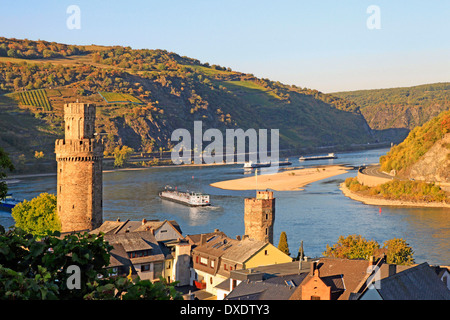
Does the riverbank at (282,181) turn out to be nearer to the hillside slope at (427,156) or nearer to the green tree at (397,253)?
the hillside slope at (427,156)

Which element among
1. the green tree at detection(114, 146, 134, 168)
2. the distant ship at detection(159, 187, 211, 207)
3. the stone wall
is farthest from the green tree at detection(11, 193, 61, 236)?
the green tree at detection(114, 146, 134, 168)

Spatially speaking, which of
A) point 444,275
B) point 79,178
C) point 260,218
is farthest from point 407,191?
point 444,275

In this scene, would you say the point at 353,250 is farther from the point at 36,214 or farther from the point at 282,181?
the point at 282,181

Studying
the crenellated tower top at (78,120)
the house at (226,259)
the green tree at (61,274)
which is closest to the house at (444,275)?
the house at (226,259)

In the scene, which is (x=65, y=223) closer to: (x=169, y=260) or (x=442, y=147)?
(x=169, y=260)
